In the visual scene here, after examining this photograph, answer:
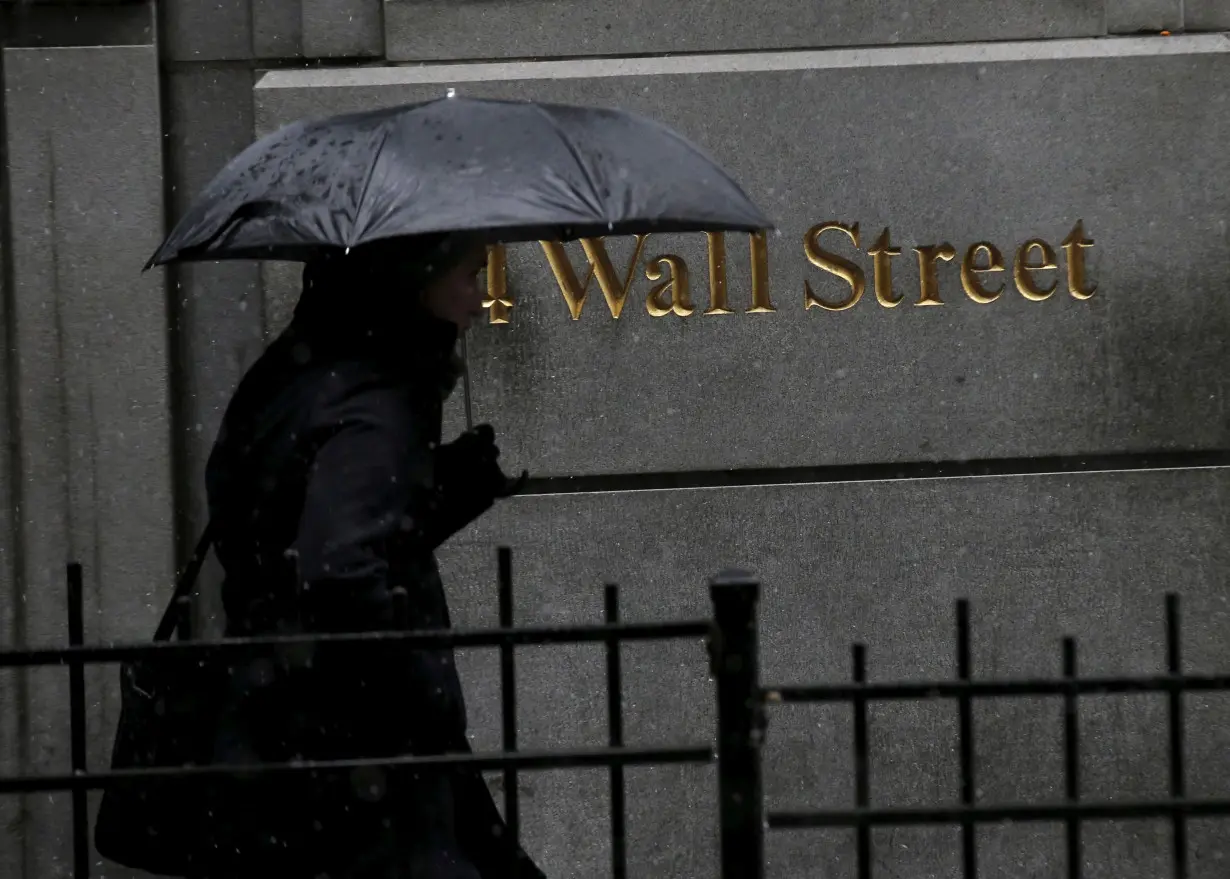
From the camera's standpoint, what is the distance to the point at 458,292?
3.17m

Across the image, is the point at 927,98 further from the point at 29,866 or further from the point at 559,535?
the point at 29,866

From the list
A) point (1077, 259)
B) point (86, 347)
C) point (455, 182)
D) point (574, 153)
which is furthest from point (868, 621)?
point (455, 182)

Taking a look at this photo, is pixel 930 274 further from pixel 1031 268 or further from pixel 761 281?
pixel 761 281

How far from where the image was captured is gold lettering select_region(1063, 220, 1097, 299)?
18.5 ft

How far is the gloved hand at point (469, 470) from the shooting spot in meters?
3.15

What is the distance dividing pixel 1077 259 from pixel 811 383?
944 millimetres

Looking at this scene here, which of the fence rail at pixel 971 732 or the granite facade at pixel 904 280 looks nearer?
the fence rail at pixel 971 732

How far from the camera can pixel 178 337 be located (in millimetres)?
5703

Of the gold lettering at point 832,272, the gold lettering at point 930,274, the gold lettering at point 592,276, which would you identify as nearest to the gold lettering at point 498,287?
the gold lettering at point 592,276

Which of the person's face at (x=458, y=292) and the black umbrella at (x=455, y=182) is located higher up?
the black umbrella at (x=455, y=182)

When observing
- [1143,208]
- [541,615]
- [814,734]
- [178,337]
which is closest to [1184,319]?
[1143,208]

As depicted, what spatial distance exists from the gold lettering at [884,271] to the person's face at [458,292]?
266 cm

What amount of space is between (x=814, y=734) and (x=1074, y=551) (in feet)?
3.35

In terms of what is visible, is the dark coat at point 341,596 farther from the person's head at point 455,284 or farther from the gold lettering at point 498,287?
the gold lettering at point 498,287
